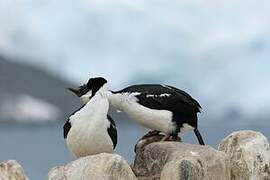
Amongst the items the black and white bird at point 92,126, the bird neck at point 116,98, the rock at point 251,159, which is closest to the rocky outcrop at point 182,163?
the rock at point 251,159

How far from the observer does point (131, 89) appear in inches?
526

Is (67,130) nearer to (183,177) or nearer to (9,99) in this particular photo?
(183,177)

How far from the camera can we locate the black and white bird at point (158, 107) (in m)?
13.2

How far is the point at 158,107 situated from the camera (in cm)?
1330

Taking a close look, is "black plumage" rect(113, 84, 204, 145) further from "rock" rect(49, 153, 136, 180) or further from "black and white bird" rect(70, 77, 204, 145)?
"rock" rect(49, 153, 136, 180)

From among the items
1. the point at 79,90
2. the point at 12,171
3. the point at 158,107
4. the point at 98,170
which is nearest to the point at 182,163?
the point at 98,170

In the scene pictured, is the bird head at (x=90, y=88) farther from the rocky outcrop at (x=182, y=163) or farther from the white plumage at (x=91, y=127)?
the rocky outcrop at (x=182, y=163)

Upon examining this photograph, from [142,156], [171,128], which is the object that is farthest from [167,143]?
[171,128]

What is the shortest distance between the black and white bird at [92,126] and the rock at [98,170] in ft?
3.90

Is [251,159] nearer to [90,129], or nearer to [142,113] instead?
[142,113]

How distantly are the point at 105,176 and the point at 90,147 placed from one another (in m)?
1.52

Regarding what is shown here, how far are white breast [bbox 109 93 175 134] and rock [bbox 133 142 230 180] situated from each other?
2.65ft

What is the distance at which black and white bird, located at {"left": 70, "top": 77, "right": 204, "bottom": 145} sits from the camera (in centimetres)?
1323

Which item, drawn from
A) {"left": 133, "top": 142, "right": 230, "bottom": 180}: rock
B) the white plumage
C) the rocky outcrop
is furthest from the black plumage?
{"left": 133, "top": 142, "right": 230, "bottom": 180}: rock
